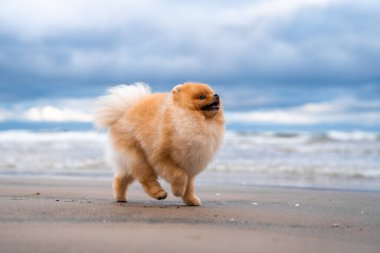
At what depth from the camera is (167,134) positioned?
5.47 metres

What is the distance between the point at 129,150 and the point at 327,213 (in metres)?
2.10

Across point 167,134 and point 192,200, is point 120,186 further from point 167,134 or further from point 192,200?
point 167,134

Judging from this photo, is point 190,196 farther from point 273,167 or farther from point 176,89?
point 273,167

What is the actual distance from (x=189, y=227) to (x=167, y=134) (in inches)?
60.0

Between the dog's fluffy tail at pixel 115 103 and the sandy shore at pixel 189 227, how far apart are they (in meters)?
1.15

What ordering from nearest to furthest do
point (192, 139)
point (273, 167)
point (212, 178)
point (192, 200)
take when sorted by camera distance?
point (192, 139) → point (192, 200) → point (212, 178) → point (273, 167)

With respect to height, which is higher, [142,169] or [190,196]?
[142,169]

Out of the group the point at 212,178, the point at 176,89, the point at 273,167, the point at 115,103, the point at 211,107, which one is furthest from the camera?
the point at 273,167

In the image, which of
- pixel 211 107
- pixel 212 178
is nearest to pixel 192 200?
pixel 211 107

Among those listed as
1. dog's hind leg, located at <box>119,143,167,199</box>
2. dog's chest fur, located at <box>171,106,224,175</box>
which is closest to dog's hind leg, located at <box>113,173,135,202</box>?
dog's hind leg, located at <box>119,143,167,199</box>

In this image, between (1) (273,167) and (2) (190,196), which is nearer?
(2) (190,196)

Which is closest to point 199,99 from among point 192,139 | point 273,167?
point 192,139

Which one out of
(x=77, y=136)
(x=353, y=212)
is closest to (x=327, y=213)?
(x=353, y=212)

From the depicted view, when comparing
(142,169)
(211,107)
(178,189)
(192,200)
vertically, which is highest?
(211,107)
